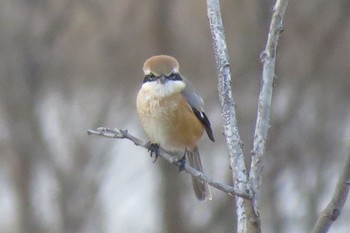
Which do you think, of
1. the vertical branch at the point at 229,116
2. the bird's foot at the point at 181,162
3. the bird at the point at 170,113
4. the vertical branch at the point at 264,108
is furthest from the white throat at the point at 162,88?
the vertical branch at the point at 264,108

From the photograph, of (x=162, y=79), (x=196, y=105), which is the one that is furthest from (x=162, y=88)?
(x=196, y=105)

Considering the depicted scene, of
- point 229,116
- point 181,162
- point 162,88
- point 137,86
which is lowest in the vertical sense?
point 137,86

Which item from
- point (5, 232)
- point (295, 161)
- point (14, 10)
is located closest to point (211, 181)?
point (295, 161)

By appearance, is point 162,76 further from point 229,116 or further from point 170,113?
point 229,116

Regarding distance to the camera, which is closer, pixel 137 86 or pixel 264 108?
pixel 264 108

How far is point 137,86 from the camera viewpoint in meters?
6.69

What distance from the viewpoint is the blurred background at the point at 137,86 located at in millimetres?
6008

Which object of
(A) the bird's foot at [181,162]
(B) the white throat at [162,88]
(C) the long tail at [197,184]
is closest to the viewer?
(A) the bird's foot at [181,162]

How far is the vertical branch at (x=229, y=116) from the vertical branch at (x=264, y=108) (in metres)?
0.04

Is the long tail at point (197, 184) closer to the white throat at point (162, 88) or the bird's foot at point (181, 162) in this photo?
the bird's foot at point (181, 162)

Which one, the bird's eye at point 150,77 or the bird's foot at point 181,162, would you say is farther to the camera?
the bird's eye at point 150,77

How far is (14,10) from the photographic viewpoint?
6.27 meters

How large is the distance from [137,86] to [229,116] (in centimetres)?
445

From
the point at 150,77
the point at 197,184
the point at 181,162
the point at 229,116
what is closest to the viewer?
the point at 229,116
